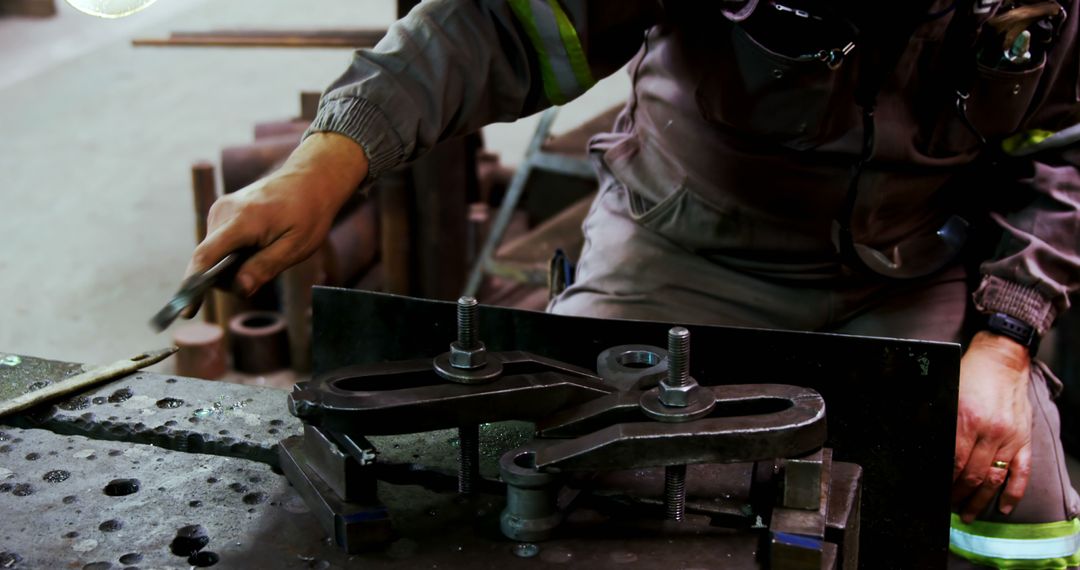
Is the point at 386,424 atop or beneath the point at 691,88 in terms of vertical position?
beneath

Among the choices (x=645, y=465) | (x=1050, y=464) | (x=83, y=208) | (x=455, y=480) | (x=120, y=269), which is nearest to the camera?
(x=645, y=465)

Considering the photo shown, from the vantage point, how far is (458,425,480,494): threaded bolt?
1.03 metres

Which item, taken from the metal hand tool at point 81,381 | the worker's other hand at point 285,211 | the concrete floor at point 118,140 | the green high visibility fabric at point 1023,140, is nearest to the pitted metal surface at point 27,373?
the metal hand tool at point 81,381

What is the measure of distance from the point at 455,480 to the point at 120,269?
2760 mm

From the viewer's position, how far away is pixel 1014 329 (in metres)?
1.52

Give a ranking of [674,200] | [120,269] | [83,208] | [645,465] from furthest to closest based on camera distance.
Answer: [83,208] → [120,269] → [674,200] → [645,465]

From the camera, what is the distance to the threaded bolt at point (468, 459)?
1.03 m

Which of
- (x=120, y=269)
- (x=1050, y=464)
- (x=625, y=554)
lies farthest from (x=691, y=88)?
(x=120, y=269)

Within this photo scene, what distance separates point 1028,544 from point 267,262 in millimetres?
1008

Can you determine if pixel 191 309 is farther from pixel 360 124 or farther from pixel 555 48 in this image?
pixel 555 48

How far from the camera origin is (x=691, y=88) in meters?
1.56

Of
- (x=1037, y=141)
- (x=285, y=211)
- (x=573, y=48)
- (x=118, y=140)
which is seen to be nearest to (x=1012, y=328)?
(x=1037, y=141)

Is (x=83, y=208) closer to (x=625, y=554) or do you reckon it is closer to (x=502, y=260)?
(x=502, y=260)

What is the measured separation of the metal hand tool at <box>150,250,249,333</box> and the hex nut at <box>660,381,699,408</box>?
405 millimetres
